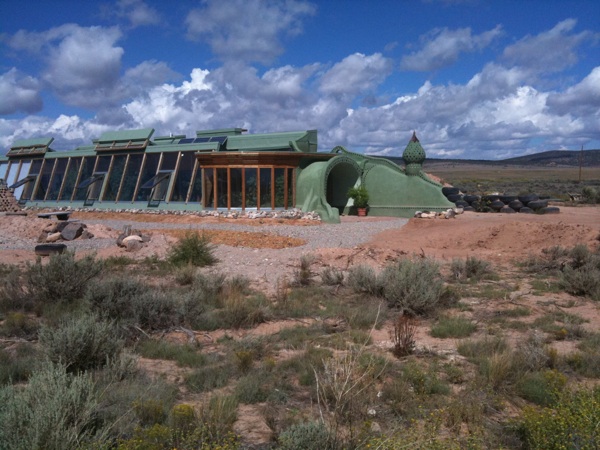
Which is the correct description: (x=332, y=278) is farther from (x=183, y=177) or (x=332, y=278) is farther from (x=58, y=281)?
(x=183, y=177)

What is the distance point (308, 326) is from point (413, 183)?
65.9ft

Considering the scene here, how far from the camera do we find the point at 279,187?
80.2 ft

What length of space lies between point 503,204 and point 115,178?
2009 cm

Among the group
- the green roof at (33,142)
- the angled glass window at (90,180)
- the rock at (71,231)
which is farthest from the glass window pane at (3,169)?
the rock at (71,231)

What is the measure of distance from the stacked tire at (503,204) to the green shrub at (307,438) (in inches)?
998

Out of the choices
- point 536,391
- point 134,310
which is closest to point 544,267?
point 536,391

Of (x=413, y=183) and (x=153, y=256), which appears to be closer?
(x=153, y=256)

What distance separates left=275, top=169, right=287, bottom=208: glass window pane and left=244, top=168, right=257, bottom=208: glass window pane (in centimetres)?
96

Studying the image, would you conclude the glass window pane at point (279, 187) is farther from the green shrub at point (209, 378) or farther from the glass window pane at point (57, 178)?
the green shrub at point (209, 378)

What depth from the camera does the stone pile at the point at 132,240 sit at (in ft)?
49.1

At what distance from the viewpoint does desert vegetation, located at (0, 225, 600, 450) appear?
4.03m

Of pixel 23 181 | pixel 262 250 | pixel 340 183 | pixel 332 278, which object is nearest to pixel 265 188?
pixel 340 183

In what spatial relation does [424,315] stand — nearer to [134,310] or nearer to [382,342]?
[382,342]

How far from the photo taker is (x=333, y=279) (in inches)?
428
